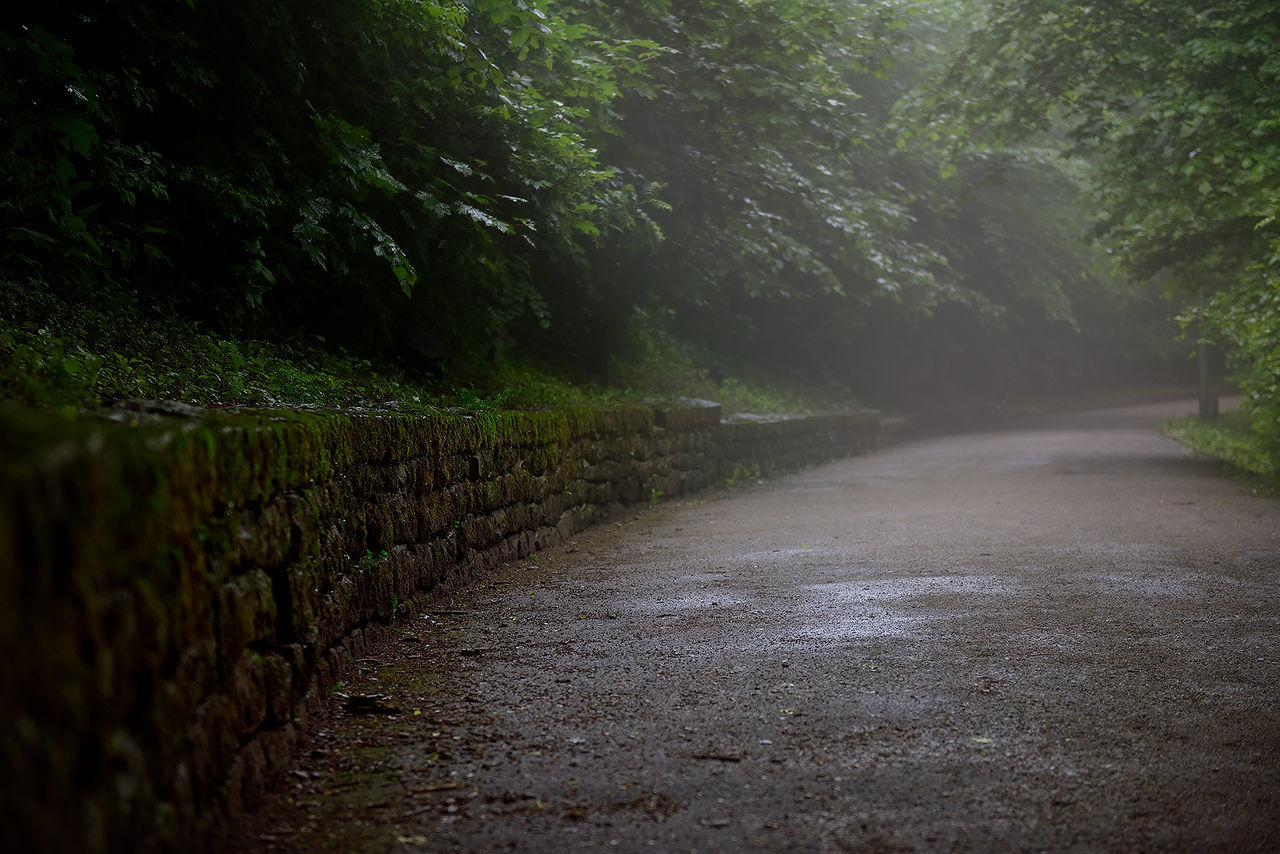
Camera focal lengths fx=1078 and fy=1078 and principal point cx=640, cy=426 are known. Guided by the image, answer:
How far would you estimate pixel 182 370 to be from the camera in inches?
211

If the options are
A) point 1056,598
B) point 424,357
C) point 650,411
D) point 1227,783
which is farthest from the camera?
point 650,411

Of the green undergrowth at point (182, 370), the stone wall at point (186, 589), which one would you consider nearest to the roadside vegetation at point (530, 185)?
the green undergrowth at point (182, 370)

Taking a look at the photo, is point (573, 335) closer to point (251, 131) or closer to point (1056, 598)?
point (251, 131)

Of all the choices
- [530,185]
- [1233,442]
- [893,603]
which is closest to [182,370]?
[893,603]

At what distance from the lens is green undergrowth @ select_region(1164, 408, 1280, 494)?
1231cm

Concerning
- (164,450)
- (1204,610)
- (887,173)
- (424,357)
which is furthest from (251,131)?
(887,173)

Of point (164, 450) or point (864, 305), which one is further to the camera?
point (864, 305)

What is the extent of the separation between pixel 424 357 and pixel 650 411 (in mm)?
3462

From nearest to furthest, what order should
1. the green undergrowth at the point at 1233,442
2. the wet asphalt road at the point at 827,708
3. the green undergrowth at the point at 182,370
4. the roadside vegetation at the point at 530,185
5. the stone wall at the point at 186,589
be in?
1. the stone wall at the point at 186,589
2. the wet asphalt road at the point at 827,708
3. the green undergrowth at the point at 182,370
4. the roadside vegetation at the point at 530,185
5. the green undergrowth at the point at 1233,442

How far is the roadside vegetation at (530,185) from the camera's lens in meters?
5.81

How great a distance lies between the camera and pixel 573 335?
13.2m

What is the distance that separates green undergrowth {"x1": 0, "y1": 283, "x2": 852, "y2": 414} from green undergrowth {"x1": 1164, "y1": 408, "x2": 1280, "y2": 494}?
8.17m

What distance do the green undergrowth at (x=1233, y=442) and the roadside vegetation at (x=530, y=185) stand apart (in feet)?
1.32

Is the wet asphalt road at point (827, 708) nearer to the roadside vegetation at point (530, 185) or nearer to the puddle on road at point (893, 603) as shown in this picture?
the puddle on road at point (893, 603)
